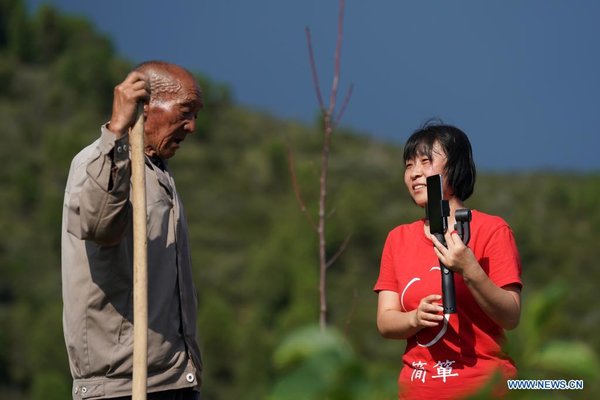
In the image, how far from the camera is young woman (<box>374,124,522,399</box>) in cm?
317

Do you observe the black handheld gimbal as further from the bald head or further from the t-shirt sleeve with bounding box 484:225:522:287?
the bald head

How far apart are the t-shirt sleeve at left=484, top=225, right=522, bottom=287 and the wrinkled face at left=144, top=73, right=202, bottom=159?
1.01 meters

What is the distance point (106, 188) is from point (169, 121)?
2.28 feet

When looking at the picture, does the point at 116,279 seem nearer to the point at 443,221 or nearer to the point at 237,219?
the point at 443,221

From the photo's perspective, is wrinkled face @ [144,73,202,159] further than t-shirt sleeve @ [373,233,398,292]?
Yes

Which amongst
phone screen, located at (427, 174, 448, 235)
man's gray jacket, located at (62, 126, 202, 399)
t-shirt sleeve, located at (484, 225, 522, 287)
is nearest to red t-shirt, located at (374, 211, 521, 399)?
t-shirt sleeve, located at (484, 225, 522, 287)

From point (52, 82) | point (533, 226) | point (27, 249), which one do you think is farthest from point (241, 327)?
point (52, 82)

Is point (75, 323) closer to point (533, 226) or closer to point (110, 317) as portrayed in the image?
point (110, 317)

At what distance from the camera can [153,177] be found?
3557 mm

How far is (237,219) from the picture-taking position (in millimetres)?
94188

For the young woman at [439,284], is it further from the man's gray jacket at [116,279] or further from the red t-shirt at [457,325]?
the man's gray jacket at [116,279]

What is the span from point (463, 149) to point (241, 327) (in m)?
75.2

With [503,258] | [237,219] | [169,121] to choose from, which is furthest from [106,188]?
[237,219]

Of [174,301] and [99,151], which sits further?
[174,301]
